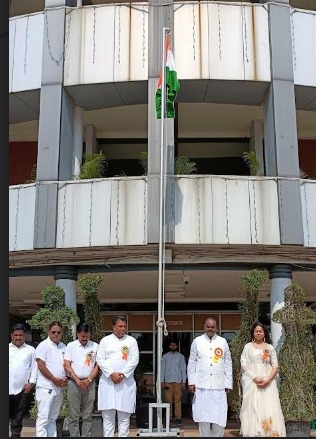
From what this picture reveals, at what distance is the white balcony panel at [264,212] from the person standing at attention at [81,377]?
14.2 ft

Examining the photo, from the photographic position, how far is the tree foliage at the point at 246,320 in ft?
35.8

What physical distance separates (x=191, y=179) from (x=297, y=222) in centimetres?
224

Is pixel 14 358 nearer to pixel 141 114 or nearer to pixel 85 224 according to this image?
pixel 85 224

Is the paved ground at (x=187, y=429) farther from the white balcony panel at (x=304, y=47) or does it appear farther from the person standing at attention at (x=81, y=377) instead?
the white balcony panel at (x=304, y=47)

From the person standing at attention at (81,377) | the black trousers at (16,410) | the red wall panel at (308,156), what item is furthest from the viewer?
the red wall panel at (308,156)

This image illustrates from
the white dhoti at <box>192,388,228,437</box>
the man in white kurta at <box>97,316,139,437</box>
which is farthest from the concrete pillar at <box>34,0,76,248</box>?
the white dhoti at <box>192,388,228,437</box>

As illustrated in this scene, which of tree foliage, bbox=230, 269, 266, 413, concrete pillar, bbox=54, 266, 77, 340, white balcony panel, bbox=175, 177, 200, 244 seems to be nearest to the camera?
tree foliage, bbox=230, 269, 266, 413

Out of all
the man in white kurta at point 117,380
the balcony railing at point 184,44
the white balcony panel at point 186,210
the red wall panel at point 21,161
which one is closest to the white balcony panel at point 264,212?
the white balcony panel at point 186,210

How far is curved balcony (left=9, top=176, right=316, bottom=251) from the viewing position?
11727 millimetres

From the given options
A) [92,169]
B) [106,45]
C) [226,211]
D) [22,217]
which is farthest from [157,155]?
[22,217]

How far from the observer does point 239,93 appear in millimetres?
12891

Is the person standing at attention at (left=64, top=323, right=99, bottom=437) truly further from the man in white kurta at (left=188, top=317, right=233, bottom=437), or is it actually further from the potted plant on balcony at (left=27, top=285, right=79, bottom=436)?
the potted plant on balcony at (left=27, top=285, right=79, bottom=436)

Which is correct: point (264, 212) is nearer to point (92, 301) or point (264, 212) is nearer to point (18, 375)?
point (92, 301)

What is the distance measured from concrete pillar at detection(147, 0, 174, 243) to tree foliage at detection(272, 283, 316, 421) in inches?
101
